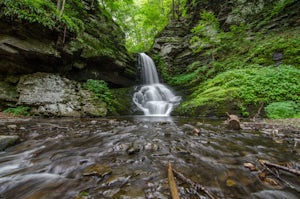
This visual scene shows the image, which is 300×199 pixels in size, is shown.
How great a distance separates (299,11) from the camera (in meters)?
10.1

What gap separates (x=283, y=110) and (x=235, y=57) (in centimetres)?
675

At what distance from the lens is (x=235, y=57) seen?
11500mm

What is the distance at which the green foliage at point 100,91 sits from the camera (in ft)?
30.1

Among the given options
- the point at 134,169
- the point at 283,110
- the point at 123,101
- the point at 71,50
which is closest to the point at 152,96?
the point at 123,101

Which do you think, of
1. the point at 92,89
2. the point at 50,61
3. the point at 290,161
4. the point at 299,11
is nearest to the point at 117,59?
the point at 92,89

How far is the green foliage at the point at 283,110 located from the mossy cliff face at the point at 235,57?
9.6 inches

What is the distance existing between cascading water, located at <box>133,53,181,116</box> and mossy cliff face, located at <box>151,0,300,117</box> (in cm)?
87

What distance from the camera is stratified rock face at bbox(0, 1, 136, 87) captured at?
667 cm

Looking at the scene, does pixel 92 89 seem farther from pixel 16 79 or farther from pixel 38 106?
pixel 16 79

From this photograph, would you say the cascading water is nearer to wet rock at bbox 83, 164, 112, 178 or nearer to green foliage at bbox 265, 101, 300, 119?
green foliage at bbox 265, 101, 300, 119

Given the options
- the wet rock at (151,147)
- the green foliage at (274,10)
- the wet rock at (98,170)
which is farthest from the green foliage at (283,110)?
the green foliage at (274,10)

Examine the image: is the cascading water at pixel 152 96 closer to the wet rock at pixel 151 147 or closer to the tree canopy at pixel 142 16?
the tree canopy at pixel 142 16

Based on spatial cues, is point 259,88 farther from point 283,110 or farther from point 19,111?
point 19,111

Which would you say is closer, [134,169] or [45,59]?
[134,169]
